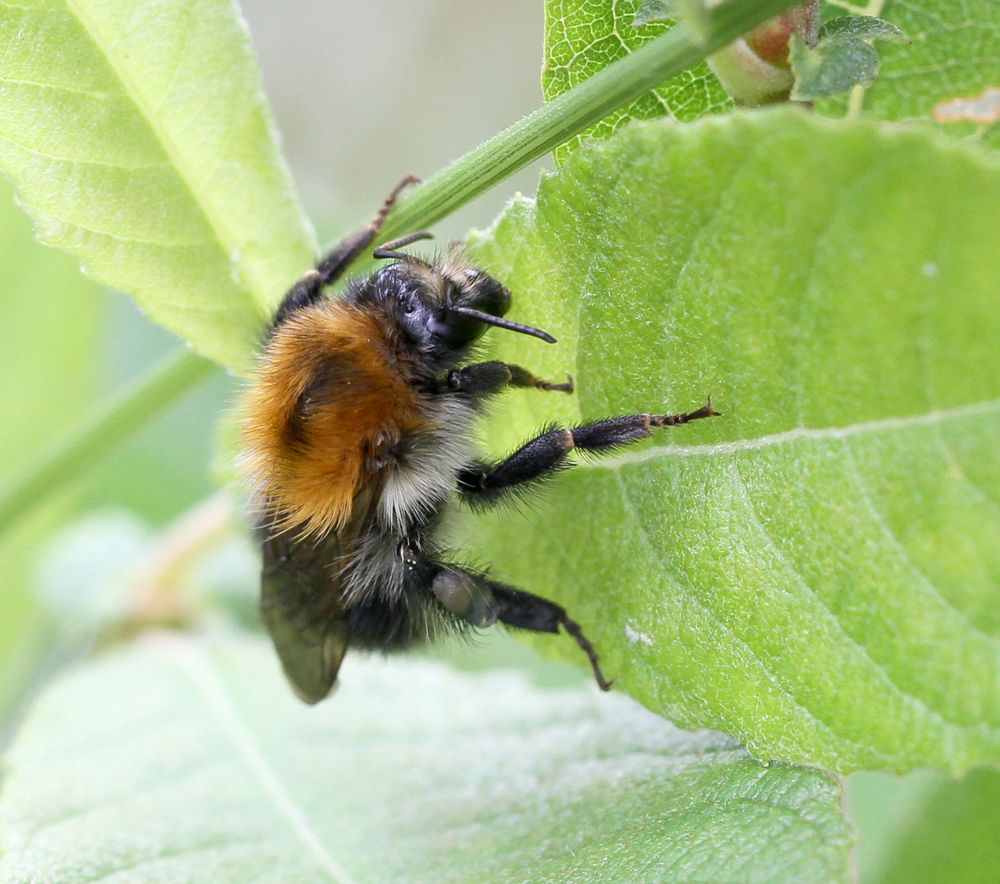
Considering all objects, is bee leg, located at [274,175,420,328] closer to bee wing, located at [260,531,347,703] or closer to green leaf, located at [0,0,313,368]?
green leaf, located at [0,0,313,368]

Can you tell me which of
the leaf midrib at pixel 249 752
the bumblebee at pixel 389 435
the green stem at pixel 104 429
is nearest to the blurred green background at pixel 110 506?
the green stem at pixel 104 429

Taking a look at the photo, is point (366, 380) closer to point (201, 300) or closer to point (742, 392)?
point (201, 300)

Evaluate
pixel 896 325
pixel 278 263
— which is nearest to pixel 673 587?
pixel 896 325

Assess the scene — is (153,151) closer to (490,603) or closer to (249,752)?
(490,603)

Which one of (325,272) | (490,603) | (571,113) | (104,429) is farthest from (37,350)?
(571,113)

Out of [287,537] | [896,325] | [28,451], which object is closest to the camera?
[896,325]

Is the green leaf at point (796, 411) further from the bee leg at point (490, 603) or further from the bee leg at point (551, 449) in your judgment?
the bee leg at point (490, 603)
